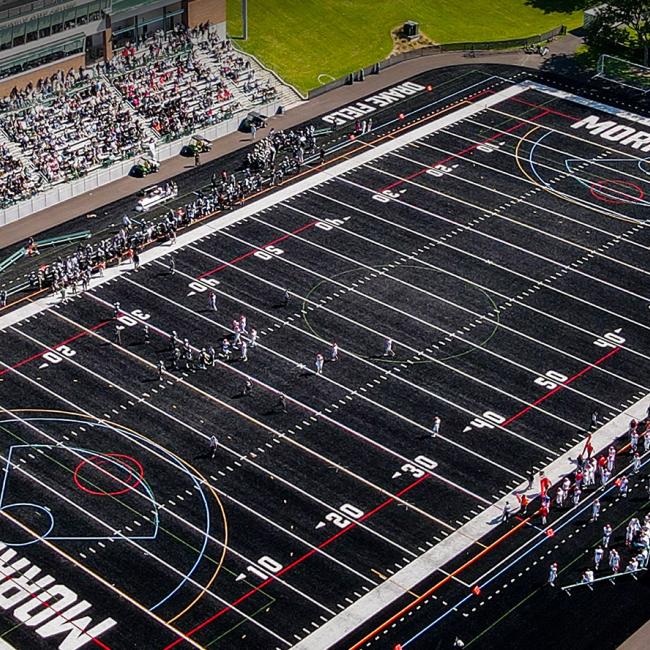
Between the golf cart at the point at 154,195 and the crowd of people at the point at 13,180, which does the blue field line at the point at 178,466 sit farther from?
the golf cart at the point at 154,195

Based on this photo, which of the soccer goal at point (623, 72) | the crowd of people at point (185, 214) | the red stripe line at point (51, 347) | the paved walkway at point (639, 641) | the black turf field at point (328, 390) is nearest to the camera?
the paved walkway at point (639, 641)

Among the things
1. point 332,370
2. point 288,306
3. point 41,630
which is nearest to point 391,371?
point 332,370

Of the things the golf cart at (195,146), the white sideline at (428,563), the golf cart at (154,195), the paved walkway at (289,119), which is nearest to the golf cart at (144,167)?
the paved walkway at (289,119)

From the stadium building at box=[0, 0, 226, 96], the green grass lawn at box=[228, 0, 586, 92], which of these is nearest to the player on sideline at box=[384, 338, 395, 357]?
the green grass lawn at box=[228, 0, 586, 92]

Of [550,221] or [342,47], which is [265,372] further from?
[342,47]

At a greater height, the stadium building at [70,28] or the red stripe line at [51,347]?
the stadium building at [70,28]

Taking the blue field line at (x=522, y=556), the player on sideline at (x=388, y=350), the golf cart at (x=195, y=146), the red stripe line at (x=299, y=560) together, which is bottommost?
the blue field line at (x=522, y=556)

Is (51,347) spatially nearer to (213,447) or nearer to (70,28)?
(213,447)
